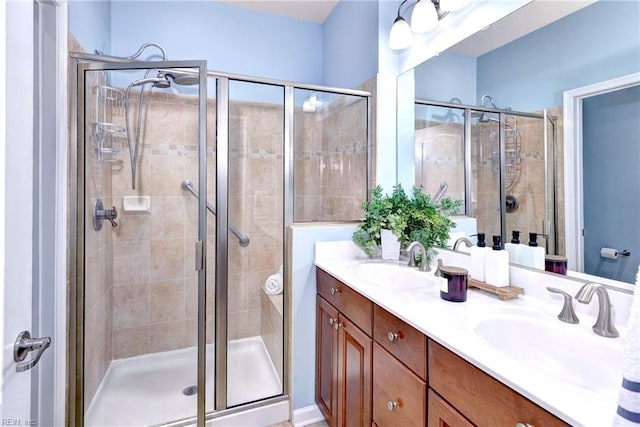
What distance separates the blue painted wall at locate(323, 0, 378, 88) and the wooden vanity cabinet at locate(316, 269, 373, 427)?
1.38 metres

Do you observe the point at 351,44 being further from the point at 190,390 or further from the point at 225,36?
the point at 190,390

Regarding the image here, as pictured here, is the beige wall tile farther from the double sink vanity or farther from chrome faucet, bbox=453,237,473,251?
chrome faucet, bbox=453,237,473,251

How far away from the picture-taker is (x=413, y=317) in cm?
95

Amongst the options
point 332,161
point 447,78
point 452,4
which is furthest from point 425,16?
point 332,161

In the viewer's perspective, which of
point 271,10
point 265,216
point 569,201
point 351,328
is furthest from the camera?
point 271,10

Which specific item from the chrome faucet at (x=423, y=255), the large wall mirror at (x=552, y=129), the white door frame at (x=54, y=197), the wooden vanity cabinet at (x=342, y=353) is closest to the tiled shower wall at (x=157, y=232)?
the white door frame at (x=54, y=197)

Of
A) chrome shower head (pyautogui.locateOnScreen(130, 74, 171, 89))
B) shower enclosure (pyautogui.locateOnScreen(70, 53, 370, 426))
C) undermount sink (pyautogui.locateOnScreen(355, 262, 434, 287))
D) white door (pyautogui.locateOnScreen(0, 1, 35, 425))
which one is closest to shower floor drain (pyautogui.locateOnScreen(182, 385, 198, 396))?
shower enclosure (pyautogui.locateOnScreen(70, 53, 370, 426))

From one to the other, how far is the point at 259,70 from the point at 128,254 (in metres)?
1.76

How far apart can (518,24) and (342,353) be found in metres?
1.57

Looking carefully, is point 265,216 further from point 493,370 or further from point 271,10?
point 271,10

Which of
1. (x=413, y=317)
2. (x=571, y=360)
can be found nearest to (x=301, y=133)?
(x=413, y=317)

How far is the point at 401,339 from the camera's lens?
1019 mm

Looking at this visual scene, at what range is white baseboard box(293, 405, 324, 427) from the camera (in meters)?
1.73

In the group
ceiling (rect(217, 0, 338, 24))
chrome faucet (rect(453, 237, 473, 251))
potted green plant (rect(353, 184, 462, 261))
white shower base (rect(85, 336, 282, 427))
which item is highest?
ceiling (rect(217, 0, 338, 24))
